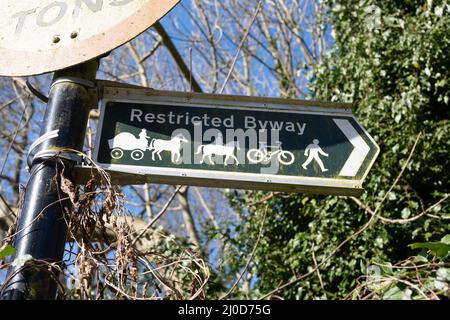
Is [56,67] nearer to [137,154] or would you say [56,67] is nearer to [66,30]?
[66,30]

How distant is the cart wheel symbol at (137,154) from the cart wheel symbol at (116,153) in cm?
3

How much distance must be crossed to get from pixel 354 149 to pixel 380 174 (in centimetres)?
234

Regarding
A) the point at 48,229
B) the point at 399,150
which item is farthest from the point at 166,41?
the point at 48,229

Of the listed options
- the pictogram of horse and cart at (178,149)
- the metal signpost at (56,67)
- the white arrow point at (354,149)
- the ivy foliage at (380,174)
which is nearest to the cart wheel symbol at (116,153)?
the pictogram of horse and cart at (178,149)

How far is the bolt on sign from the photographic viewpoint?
1693mm

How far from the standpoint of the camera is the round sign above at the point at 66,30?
165 cm

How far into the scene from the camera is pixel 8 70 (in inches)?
66.1

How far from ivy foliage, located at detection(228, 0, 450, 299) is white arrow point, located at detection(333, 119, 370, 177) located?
1874mm

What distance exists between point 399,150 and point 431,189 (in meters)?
0.34

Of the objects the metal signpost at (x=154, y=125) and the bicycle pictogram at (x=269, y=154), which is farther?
the bicycle pictogram at (x=269, y=154)

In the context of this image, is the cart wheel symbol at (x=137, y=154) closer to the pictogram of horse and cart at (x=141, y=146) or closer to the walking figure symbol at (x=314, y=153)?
the pictogram of horse and cart at (x=141, y=146)

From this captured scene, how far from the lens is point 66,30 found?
5.61 ft

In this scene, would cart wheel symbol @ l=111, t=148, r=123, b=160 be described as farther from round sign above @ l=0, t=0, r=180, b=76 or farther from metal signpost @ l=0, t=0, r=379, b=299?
round sign above @ l=0, t=0, r=180, b=76
